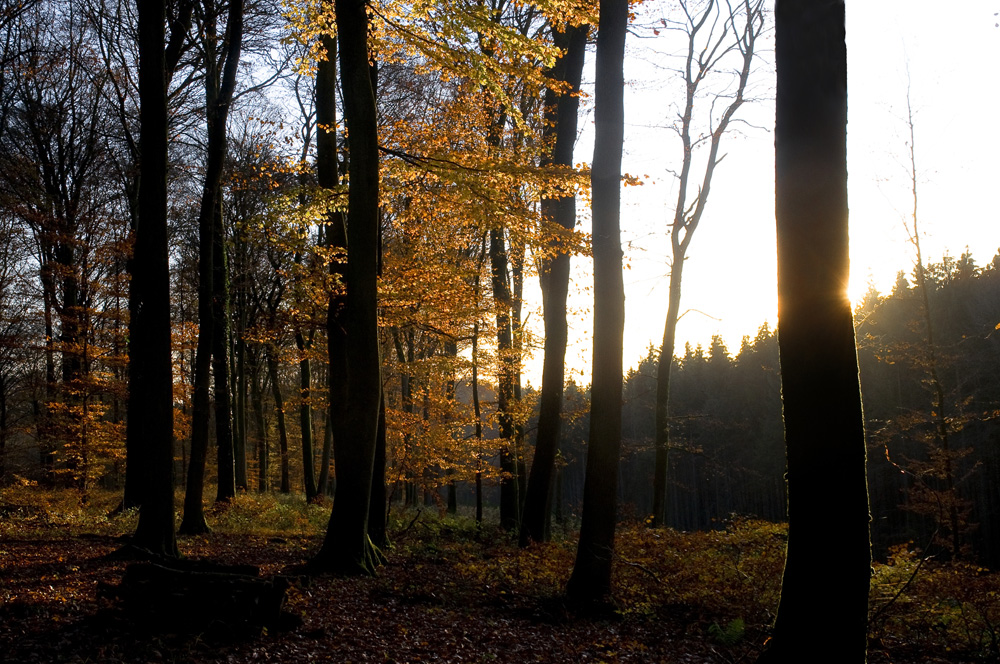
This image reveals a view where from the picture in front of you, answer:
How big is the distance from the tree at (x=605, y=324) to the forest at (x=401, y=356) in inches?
1.4

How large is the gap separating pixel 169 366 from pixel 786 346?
24.8ft

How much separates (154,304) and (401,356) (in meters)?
14.7

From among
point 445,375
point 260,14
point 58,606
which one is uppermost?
point 260,14

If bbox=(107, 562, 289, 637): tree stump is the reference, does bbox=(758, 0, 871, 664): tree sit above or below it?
above

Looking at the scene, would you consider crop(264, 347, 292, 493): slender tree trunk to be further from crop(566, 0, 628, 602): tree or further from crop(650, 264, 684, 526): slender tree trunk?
crop(566, 0, 628, 602): tree

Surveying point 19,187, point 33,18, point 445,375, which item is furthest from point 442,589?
point 19,187

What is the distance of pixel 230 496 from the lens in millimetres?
17359

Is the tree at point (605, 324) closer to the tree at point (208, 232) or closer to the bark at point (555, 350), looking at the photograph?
the bark at point (555, 350)

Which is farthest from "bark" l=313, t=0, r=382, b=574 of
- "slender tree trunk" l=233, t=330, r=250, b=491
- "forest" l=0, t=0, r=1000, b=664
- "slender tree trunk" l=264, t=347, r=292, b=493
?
"slender tree trunk" l=233, t=330, r=250, b=491

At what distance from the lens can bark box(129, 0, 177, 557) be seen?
8.19 meters

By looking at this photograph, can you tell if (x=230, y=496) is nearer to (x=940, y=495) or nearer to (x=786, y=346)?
(x=786, y=346)

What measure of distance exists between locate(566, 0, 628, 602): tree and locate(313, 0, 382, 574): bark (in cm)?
292

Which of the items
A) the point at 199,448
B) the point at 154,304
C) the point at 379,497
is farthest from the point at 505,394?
the point at 154,304

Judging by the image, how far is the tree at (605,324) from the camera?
763 cm
